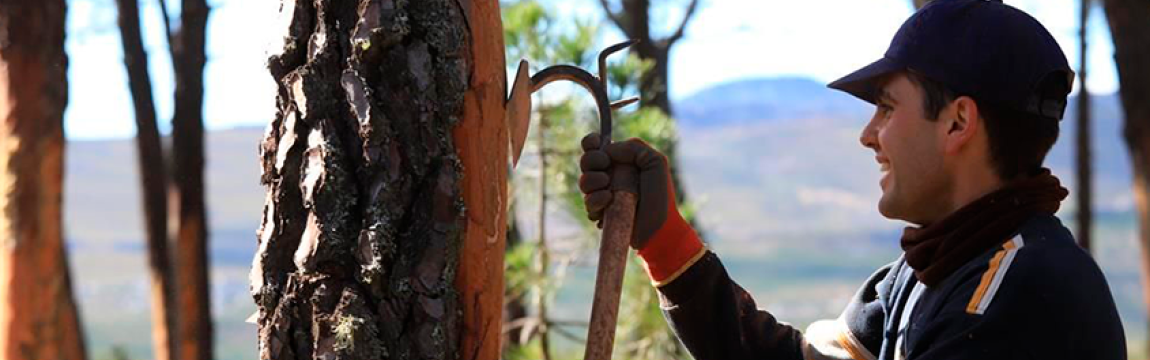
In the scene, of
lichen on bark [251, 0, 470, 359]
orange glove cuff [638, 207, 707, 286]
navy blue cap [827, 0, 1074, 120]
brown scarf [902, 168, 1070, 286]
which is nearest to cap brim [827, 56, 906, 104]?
navy blue cap [827, 0, 1074, 120]

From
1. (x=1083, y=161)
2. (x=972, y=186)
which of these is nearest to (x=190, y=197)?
(x=972, y=186)

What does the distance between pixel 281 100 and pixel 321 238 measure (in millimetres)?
203

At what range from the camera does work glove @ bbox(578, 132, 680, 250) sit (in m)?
1.97

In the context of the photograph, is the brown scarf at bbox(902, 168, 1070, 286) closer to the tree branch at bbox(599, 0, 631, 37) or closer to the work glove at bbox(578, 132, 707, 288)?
the work glove at bbox(578, 132, 707, 288)

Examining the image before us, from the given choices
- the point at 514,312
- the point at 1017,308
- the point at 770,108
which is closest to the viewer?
the point at 1017,308

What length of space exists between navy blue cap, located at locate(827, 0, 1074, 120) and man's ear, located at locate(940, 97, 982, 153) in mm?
15

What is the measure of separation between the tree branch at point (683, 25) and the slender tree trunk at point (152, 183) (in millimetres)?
3020

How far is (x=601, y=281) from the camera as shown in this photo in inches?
76.6

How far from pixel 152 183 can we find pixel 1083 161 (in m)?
5.45

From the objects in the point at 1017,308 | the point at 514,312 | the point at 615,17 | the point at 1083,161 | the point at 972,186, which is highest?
the point at 615,17

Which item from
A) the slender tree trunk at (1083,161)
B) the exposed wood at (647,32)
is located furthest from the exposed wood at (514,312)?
the slender tree trunk at (1083,161)

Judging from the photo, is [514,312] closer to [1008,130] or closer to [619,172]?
[619,172]

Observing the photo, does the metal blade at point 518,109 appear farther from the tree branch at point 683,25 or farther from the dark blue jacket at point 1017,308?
the tree branch at point 683,25

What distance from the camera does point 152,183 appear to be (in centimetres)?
677
